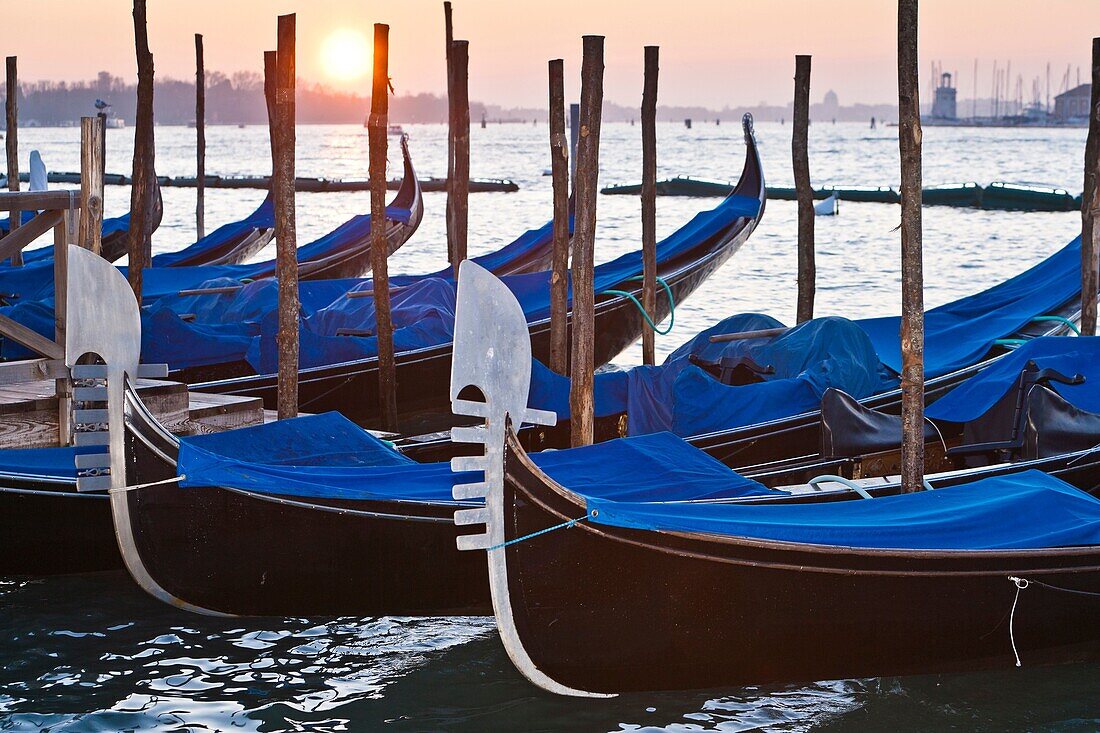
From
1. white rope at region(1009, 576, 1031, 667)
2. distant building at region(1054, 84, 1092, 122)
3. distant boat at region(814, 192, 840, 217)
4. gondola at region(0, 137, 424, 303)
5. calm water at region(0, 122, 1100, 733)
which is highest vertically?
distant building at region(1054, 84, 1092, 122)

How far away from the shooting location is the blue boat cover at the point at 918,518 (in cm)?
411

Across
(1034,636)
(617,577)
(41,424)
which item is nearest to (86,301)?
(41,424)

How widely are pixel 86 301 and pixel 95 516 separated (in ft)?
4.06

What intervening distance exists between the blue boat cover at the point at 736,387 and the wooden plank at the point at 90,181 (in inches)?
85.7

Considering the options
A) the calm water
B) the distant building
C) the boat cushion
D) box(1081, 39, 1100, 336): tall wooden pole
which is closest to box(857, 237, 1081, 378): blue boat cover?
box(1081, 39, 1100, 336): tall wooden pole

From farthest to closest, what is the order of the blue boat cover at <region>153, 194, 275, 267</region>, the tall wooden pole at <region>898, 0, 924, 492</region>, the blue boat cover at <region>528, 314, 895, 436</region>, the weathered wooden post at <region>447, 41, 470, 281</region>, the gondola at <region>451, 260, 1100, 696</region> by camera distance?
1. the blue boat cover at <region>153, 194, 275, 267</region>
2. the weathered wooden post at <region>447, 41, 470, 281</region>
3. the blue boat cover at <region>528, 314, 895, 436</region>
4. the tall wooden pole at <region>898, 0, 924, 492</region>
5. the gondola at <region>451, 260, 1100, 696</region>

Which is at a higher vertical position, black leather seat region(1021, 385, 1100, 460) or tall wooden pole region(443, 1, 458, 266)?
tall wooden pole region(443, 1, 458, 266)

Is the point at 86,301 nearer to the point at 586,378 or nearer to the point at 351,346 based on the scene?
the point at 586,378

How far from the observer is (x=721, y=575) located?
4.15 m

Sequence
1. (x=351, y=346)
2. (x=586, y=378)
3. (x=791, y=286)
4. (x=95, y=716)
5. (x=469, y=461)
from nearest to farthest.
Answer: (x=469, y=461)
(x=95, y=716)
(x=586, y=378)
(x=351, y=346)
(x=791, y=286)

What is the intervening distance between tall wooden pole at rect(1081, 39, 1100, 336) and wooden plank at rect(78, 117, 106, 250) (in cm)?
519

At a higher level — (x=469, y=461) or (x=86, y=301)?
(x=86, y=301)

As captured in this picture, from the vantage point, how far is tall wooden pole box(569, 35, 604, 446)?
5.95 meters

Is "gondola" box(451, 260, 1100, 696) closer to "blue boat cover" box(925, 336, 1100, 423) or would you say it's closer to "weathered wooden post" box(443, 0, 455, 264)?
"blue boat cover" box(925, 336, 1100, 423)
